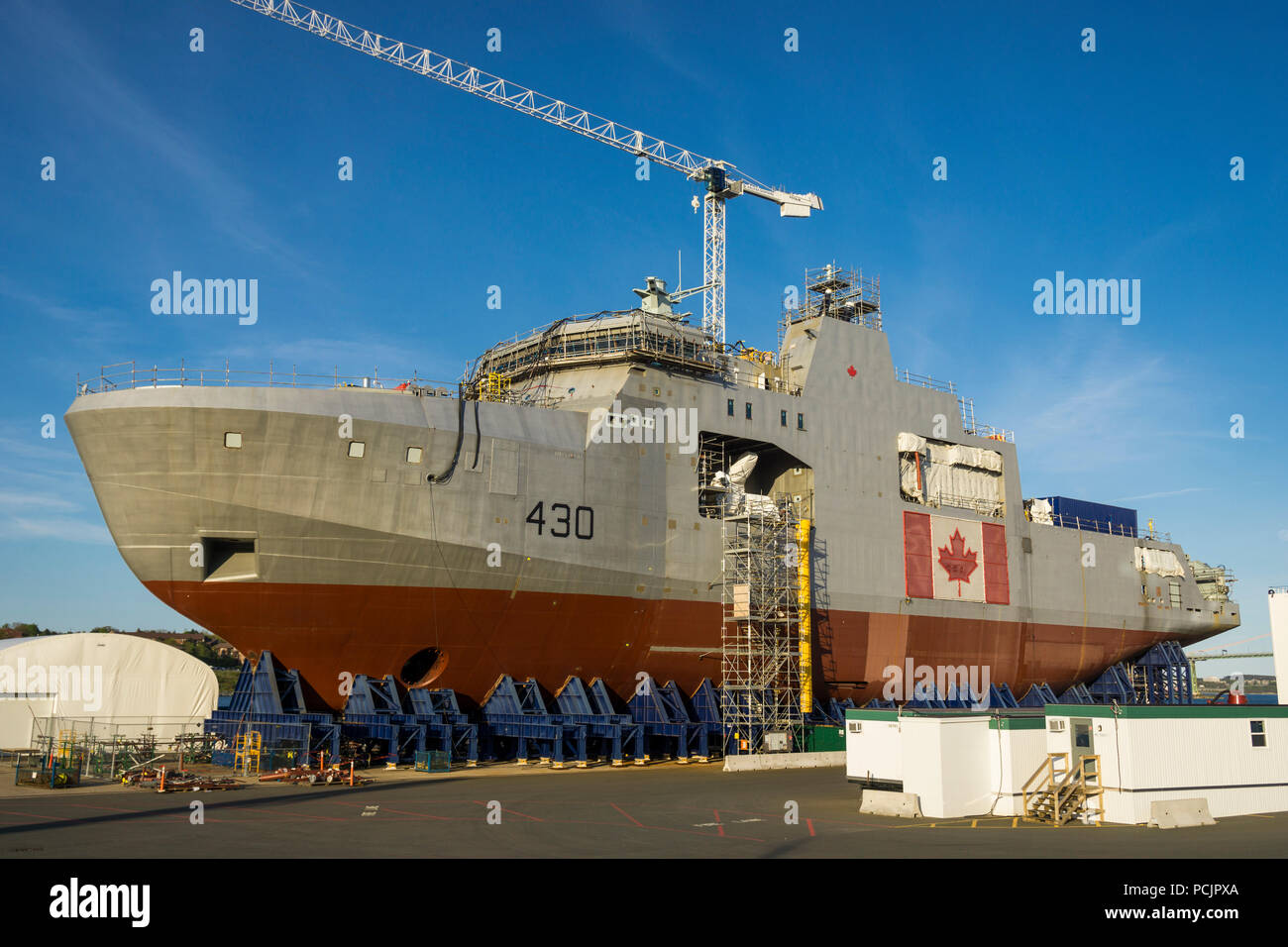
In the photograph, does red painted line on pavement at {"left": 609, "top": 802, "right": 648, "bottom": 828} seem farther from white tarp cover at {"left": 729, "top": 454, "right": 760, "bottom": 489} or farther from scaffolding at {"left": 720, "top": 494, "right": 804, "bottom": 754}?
white tarp cover at {"left": 729, "top": 454, "right": 760, "bottom": 489}

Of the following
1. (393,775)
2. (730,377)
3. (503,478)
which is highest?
(730,377)

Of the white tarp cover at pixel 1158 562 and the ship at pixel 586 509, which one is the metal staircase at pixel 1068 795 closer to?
the ship at pixel 586 509

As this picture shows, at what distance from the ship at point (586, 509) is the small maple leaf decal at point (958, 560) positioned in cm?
24

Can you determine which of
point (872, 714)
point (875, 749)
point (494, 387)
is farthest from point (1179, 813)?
point (494, 387)

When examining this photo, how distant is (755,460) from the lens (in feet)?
133

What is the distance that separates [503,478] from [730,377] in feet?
38.5

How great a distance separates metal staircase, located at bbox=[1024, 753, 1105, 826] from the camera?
21891 millimetres

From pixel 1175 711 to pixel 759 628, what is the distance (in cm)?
1835

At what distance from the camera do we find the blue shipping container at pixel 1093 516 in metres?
55.2

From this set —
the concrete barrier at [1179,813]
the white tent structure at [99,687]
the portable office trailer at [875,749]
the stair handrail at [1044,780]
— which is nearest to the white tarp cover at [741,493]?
the portable office trailer at [875,749]
